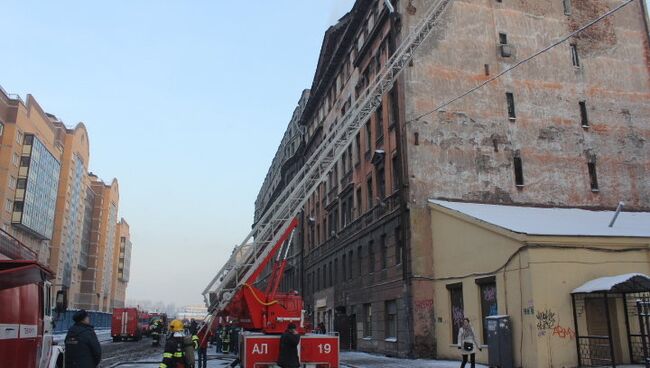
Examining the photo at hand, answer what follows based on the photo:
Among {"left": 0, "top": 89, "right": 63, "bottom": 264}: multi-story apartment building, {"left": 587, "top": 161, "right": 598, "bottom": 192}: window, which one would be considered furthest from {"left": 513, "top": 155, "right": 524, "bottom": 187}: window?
{"left": 0, "top": 89, "right": 63, "bottom": 264}: multi-story apartment building

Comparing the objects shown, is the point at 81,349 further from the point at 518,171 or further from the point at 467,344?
the point at 518,171

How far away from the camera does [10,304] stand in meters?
7.84

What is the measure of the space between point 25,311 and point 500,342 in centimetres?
1373

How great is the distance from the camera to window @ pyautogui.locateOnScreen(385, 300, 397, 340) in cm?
2549

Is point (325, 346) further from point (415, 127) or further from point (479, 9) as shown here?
point (479, 9)

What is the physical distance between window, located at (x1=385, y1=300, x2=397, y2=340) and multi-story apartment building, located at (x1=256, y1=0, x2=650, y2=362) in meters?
0.09

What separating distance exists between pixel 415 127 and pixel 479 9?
7241 mm

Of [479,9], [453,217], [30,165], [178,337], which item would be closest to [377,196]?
[453,217]

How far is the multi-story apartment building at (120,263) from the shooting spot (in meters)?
157

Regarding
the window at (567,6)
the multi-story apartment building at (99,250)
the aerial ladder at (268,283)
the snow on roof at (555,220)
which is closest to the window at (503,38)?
the window at (567,6)

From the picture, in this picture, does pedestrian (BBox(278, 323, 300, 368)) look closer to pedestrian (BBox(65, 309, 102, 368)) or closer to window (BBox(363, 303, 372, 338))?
pedestrian (BBox(65, 309, 102, 368))

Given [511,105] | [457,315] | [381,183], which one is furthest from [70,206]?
[457,315]

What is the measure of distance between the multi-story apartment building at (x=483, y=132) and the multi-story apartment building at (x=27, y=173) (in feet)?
199

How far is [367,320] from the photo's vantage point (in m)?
29.4
